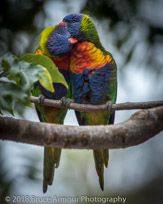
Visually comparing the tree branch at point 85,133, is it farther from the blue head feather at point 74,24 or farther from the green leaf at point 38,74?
the blue head feather at point 74,24

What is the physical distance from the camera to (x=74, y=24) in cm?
193

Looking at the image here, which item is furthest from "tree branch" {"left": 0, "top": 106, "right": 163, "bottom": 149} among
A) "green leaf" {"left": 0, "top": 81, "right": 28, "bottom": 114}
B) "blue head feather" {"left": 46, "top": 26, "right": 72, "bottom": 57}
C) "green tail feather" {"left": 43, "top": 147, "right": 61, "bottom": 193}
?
"blue head feather" {"left": 46, "top": 26, "right": 72, "bottom": 57}

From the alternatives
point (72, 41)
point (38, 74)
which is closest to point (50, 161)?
point (72, 41)

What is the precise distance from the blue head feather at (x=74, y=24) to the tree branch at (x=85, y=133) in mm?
913

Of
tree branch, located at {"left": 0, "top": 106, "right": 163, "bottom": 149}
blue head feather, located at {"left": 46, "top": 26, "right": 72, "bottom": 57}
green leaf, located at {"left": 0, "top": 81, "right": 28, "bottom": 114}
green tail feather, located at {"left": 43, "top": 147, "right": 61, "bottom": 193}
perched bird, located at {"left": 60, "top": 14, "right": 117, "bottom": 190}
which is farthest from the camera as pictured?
perched bird, located at {"left": 60, "top": 14, "right": 117, "bottom": 190}

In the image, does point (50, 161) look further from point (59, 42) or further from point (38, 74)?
point (38, 74)

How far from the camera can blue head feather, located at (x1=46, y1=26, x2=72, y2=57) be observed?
1843 mm

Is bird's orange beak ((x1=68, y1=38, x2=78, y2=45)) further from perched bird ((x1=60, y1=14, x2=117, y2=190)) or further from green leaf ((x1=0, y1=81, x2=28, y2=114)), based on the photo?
green leaf ((x1=0, y1=81, x2=28, y2=114))

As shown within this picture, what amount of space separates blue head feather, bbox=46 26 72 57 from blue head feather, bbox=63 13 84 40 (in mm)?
40

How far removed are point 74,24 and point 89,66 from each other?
1.01ft

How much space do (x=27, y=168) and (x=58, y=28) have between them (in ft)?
3.70

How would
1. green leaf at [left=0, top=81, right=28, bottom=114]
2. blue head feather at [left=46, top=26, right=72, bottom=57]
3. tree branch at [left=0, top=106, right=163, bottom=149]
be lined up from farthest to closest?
blue head feather at [left=46, top=26, right=72, bottom=57] → tree branch at [left=0, top=106, right=163, bottom=149] → green leaf at [left=0, top=81, right=28, bottom=114]

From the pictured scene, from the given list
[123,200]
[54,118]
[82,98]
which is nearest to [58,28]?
[82,98]

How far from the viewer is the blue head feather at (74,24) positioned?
76.1 inches
